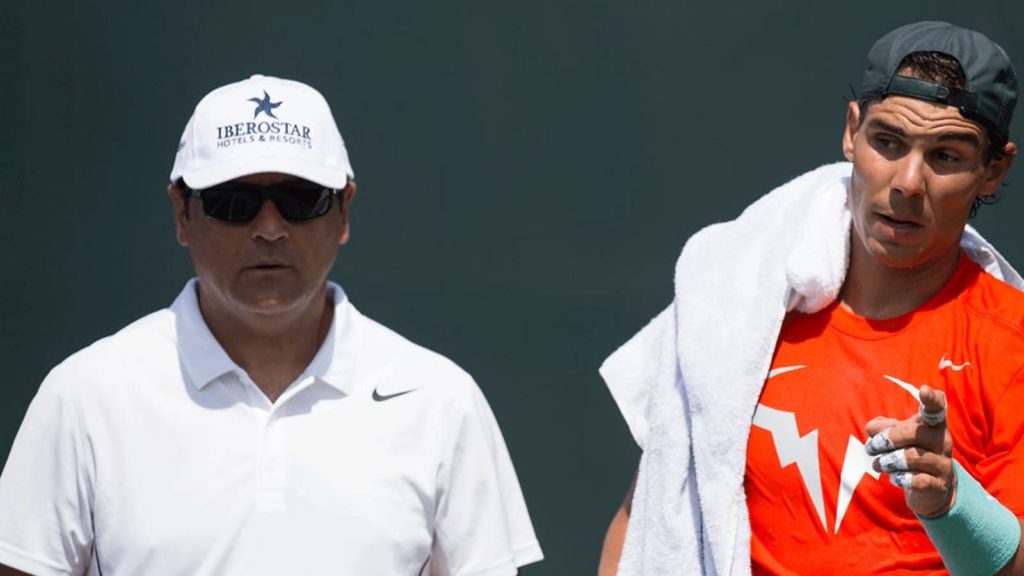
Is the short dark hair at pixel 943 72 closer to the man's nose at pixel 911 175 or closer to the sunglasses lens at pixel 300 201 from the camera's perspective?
the man's nose at pixel 911 175

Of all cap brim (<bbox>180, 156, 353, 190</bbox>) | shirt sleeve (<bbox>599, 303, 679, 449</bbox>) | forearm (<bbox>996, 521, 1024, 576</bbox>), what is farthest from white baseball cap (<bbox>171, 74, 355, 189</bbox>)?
forearm (<bbox>996, 521, 1024, 576</bbox>)

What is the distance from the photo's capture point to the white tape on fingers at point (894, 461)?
274cm

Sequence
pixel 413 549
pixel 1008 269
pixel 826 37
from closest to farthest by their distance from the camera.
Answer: pixel 413 549
pixel 1008 269
pixel 826 37

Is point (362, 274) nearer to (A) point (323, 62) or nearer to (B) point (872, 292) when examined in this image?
(A) point (323, 62)

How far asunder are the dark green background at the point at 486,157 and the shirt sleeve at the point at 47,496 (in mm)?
1445

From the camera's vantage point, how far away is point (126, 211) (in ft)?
14.1

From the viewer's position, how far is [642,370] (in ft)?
11.0

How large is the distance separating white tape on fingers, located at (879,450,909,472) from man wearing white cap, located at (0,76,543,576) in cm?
60

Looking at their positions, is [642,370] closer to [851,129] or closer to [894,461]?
[851,129]

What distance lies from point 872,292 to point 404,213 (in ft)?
4.60

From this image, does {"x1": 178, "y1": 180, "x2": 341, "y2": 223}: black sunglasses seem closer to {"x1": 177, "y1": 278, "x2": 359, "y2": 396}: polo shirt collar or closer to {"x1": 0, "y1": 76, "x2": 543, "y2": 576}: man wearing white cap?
{"x1": 0, "y1": 76, "x2": 543, "y2": 576}: man wearing white cap

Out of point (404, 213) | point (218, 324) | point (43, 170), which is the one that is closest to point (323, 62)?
point (404, 213)

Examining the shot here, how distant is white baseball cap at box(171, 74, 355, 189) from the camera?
9.72 ft

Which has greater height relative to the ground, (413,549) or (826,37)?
(826,37)
